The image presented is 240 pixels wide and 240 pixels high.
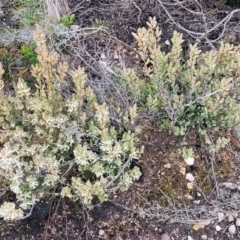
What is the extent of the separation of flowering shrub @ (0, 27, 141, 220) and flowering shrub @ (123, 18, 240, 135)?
0.21 m

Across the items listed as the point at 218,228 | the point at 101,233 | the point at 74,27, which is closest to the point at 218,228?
the point at 218,228

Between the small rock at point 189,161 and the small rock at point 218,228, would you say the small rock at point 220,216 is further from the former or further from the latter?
the small rock at point 189,161

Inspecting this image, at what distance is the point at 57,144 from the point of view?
163 centimetres

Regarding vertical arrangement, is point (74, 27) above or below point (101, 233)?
above

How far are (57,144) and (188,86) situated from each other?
61 centimetres

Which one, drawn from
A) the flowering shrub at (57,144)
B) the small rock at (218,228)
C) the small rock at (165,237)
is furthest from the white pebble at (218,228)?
the flowering shrub at (57,144)

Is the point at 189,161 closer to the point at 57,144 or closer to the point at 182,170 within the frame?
the point at 182,170

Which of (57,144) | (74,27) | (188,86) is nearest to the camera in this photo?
(57,144)

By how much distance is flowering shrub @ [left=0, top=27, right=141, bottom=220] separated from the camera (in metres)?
1.55

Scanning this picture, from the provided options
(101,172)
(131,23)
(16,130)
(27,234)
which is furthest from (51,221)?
(131,23)

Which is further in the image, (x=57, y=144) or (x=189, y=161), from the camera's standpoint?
(x=189, y=161)

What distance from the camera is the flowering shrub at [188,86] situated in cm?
167

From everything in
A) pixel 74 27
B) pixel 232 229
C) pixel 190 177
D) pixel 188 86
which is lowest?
pixel 232 229

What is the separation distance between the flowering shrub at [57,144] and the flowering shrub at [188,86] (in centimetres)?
21
